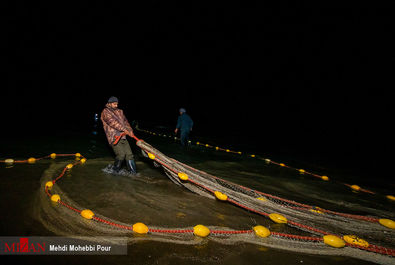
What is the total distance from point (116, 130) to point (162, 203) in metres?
2.40

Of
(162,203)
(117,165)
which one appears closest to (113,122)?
(117,165)

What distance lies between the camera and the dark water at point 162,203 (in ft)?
8.92

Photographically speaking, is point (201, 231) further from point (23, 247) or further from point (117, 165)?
point (117, 165)

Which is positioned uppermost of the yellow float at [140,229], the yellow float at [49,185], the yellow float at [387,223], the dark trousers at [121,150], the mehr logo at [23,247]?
the dark trousers at [121,150]

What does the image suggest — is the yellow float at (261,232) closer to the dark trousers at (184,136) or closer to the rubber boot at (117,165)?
the rubber boot at (117,165)

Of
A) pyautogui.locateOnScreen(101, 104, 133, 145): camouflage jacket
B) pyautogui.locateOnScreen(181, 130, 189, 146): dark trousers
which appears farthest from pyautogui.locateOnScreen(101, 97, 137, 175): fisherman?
pyautogui.locateOnScreen(181, 130, 189, 146): dark trousers

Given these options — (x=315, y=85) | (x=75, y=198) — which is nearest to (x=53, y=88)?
(x=315, y=85)

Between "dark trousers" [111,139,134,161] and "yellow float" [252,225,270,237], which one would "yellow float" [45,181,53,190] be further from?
"yellow float" [252,225,270,237]

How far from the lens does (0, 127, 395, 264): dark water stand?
8.92 ft

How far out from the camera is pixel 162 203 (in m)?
4.26

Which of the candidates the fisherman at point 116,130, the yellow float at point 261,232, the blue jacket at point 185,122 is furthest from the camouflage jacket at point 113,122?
the blue jacket at point 185,122

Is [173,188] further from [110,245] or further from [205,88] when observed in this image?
[205,88]

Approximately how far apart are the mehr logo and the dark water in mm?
142

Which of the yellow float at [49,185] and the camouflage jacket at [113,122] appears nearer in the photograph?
the yellow float at [49,185]
